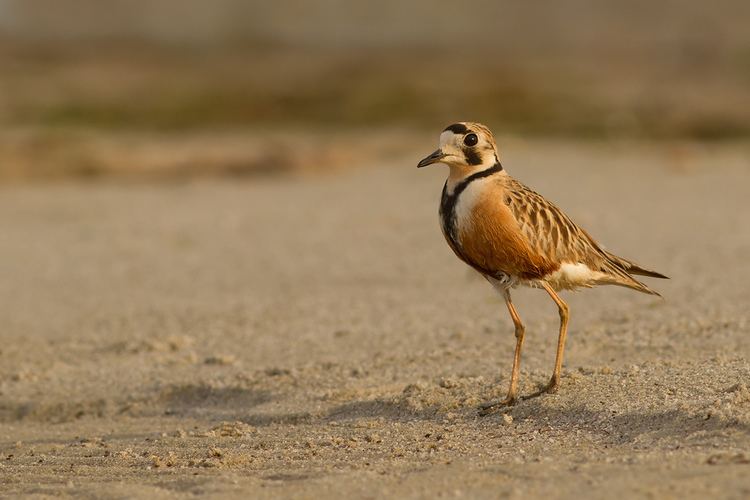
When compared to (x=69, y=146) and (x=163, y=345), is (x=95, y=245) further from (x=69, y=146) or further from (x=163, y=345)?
(x=69, y=146)

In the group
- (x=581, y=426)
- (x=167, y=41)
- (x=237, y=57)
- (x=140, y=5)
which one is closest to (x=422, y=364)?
(x=581, y=426)

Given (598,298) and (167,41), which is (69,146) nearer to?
(598,298)

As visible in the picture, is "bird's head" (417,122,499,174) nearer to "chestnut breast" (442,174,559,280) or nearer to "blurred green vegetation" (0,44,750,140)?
"chestnut breast" (442,174,559,280)

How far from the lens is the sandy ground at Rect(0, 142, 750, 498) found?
5672 mm

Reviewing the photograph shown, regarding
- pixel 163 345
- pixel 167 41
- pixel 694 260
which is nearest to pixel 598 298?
pixel 694 260

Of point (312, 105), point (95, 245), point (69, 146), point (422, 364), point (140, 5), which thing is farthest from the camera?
point (140, 5)

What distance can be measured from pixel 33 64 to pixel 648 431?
1023 inches

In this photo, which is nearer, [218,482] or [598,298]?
[218,482]

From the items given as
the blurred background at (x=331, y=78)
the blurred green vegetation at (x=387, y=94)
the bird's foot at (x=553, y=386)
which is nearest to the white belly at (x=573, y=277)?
the bird's foot at (x=553, y=386)

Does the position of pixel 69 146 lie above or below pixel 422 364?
above

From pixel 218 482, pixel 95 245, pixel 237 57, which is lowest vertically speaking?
pixel 218 482

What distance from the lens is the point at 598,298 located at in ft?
31.2

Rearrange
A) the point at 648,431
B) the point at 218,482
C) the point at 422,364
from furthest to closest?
the point at 422,364
the point at 648,431
the point at 218,482

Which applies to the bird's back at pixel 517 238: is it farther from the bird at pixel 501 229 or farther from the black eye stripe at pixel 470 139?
the black eye stripe at pixel 470 139
